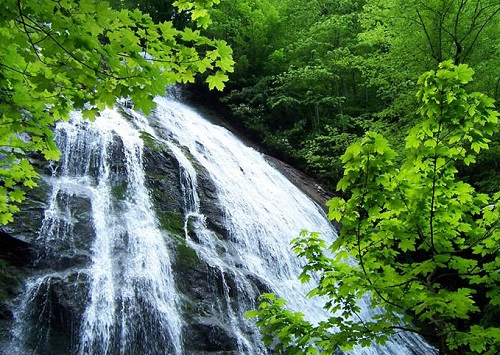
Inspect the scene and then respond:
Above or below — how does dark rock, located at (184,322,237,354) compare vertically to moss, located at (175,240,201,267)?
below

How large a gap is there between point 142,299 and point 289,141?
12.3 meters

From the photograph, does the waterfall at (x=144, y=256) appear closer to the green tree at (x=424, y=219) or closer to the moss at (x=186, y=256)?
the moss at (x=186, y=256)

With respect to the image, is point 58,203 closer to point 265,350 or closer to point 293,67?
point 265,350

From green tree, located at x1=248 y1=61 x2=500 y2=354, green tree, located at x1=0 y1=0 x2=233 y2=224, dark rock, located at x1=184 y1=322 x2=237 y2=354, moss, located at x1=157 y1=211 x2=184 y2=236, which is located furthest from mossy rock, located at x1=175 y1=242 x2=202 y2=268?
green tree, located at x1=0 y1=0 x2=233 y2=224

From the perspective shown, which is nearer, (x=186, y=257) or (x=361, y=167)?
(x=361, y=167)

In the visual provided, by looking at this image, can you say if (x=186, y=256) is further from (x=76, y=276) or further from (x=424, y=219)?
(x=424, y=219)

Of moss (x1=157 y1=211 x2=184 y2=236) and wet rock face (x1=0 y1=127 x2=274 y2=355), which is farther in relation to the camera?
moss (x1=157 y1=211 x2=184 y2=236)

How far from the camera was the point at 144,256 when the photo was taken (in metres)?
6.57

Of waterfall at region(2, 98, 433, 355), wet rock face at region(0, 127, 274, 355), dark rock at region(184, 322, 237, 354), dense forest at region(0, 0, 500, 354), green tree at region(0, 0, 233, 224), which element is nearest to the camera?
green tree at region(0, 0, 233, 224)

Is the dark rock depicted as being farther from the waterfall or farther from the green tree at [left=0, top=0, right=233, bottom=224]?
Answer: the green tree at [left=0, top=0, right=233, bottom=224]

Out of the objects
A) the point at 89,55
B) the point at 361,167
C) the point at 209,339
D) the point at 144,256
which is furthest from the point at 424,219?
the point at 144,256

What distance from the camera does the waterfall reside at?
5.41m

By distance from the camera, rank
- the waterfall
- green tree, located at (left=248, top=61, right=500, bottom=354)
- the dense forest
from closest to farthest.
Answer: the dense forest → green tree, located at (left=248, top=61, right=500, bottom=354) → the waterfall

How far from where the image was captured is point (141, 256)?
655 cm
